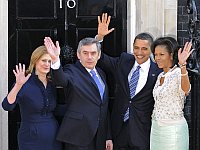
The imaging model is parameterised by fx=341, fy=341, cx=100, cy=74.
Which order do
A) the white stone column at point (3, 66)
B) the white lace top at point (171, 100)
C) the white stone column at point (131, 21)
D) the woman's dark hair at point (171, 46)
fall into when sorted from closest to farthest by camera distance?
the white lace top at point (171, 100)
the woman's dark hair at point (171, 46)
the white stone column at point (3, 66)
the white stone column at point (131, 21)

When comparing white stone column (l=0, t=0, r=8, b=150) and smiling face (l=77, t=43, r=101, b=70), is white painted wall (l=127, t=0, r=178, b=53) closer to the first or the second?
smiling face (l=77, t=43, r=101, b=70)

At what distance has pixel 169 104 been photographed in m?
3.56

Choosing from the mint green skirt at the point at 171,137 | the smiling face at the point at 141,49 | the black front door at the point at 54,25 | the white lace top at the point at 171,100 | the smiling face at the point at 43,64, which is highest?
the black front door at the point at 54,25

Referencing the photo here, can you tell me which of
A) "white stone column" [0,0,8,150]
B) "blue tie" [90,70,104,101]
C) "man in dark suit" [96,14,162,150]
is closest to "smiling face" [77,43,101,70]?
"blue tie" [90,70,104,101]

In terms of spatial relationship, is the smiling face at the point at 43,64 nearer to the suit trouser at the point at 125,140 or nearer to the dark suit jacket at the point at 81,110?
the dark suit jacket at the point at 81,110

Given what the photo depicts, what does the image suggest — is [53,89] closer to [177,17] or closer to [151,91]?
[151,91]

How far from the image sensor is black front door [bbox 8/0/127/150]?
192 inches

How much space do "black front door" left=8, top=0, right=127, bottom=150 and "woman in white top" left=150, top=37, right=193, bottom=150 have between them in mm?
1440

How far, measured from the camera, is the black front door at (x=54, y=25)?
489 cm

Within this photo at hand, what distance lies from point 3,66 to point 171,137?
2.52 metres

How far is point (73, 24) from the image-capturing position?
4.98 metres

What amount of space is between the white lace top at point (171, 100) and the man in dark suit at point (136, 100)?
1.19 ft

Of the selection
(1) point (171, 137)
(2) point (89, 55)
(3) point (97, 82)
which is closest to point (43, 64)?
(2) point (89, 55)

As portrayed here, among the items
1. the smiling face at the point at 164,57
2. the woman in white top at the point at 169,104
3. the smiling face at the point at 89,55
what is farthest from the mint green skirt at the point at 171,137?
the smiling face at the point at 89,55
